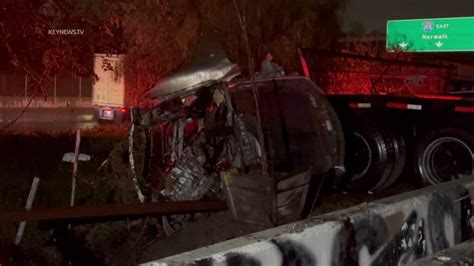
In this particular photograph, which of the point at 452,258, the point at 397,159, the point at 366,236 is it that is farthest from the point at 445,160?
the point at 452,258

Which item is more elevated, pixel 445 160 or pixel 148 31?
pixel 148 31

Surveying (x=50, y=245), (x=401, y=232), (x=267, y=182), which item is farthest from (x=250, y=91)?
(x=401, y=232)

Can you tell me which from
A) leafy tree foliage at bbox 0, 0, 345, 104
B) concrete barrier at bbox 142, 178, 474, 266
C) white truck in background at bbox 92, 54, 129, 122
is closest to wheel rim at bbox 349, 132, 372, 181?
leafy tree foliage at bbox 0, 0, 345, 104

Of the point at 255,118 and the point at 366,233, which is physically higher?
the point at 255,118

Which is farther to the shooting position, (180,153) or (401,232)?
(180,153)

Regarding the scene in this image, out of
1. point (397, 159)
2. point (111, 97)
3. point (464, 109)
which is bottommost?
point (397, 159)

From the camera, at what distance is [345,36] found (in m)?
26.6

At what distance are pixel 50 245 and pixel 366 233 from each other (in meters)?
4.02

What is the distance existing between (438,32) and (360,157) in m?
28.0

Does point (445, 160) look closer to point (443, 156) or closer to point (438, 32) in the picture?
point (443, 156)

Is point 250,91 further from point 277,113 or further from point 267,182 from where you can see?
point 267,182

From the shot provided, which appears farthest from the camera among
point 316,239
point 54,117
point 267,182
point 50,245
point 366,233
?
point 54,117

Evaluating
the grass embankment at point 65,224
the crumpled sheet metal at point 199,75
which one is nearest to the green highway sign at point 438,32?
the grass embankment at point 65,224

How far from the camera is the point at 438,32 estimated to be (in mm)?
35781
